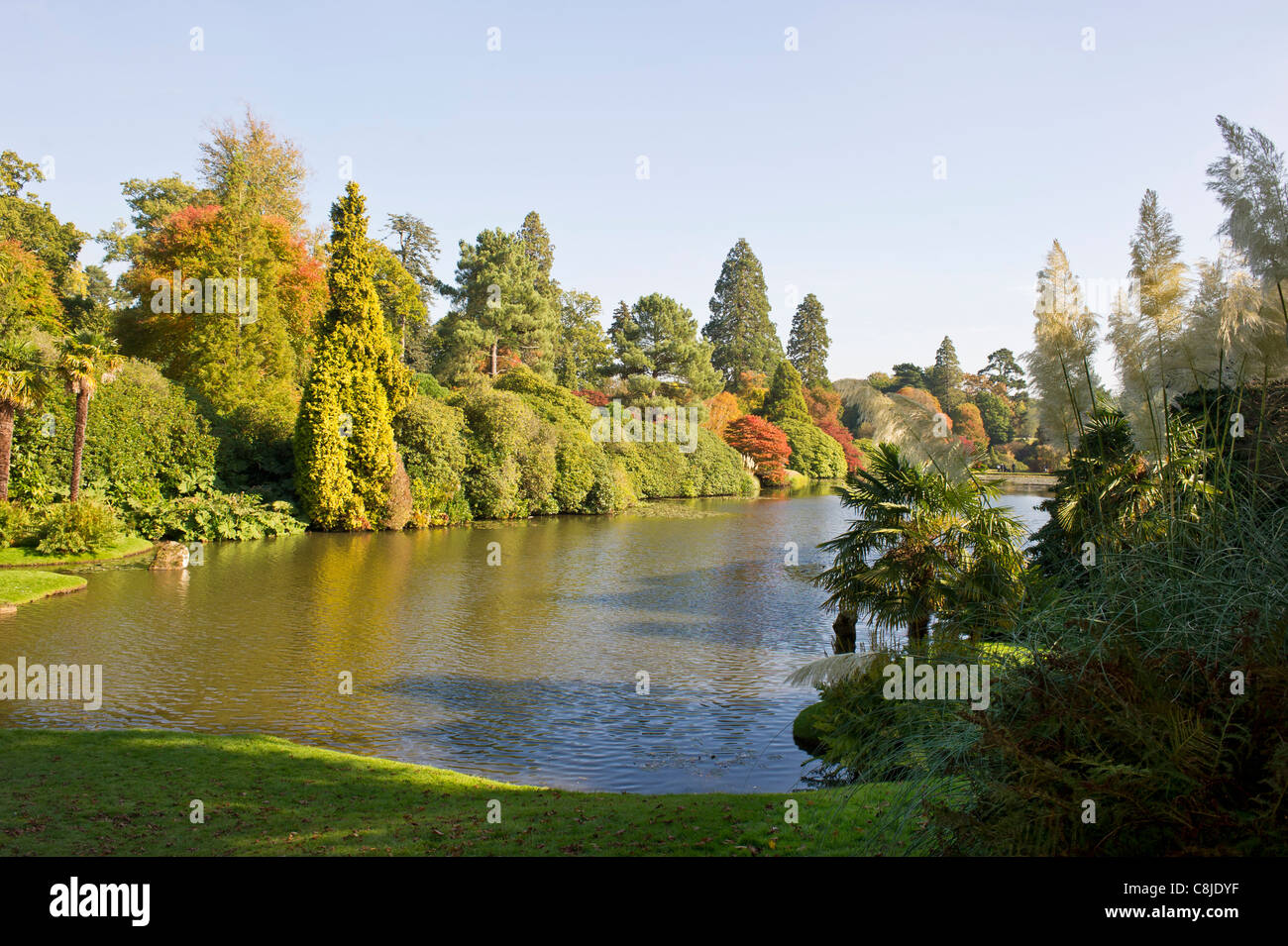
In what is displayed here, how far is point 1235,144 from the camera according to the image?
5.22 m

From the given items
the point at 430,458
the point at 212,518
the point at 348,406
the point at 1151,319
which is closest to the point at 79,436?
the point at 212,518

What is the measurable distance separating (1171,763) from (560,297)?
66.2m

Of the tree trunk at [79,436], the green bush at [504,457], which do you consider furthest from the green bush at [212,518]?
the green bush at [504,457]

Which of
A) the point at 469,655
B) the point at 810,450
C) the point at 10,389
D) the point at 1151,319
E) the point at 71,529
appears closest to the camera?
the point at 1151,319

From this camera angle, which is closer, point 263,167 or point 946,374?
point 263,167

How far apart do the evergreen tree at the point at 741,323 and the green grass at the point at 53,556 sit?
60452 millimetres

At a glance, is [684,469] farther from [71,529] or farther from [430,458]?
[71,529]

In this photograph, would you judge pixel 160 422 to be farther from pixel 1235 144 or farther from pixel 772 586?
pixel 1235 144

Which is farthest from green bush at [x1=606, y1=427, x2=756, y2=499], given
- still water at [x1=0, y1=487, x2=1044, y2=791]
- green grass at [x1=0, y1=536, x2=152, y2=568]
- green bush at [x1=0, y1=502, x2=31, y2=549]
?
green bush at [x1=0, y1=502, x2=31, y2=549]

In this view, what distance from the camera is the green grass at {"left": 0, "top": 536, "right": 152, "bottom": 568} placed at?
786 inches

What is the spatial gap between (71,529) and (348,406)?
33.9ft

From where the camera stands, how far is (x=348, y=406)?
29953 mm

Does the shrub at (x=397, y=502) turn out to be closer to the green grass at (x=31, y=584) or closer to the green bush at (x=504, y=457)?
the green bush at (x=504, y=457)

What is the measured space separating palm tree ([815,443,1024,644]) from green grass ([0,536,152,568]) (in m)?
19.2
